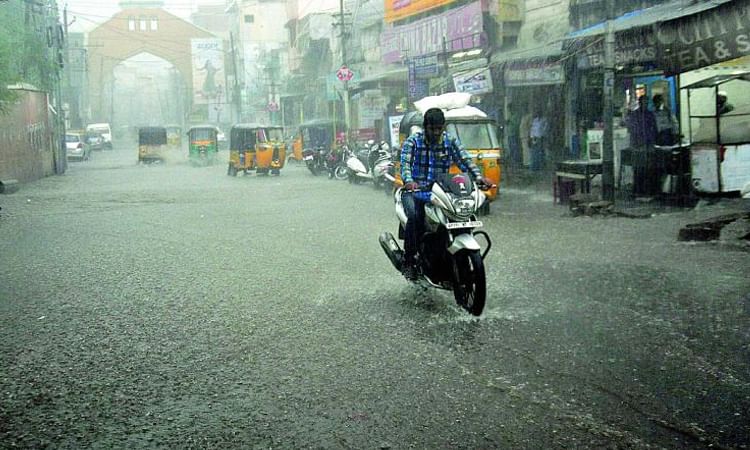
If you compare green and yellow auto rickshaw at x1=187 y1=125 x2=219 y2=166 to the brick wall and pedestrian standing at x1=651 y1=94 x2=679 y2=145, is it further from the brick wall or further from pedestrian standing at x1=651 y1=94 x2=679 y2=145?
pedestrian standing at x1=651 y1=94 x2=679 y2=145

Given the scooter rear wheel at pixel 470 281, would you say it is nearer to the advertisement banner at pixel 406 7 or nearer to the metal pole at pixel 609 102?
the metal pole at pixel 609 102

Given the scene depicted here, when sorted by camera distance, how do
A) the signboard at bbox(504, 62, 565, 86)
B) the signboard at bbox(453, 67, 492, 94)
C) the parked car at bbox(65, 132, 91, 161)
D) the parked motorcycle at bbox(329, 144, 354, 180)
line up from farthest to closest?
the parked car at bbox(65, 132, 91, 161) → the parked motorcycle at bbox(329, 144, 354, 180) → the signboard at bbox(453, 67, 492, 94) → the signboard at bbox(504, 62, 565, 86)

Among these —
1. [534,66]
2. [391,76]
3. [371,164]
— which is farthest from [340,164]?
[534,66]

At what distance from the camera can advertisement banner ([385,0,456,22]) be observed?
95.7 ft

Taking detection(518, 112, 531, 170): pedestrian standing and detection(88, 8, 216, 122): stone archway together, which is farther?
detection(88, 8, 216, 122): stone archway

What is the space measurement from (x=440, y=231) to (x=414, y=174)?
0.72 m

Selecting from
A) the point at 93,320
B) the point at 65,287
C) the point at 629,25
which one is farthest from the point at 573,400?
the point at 629,25

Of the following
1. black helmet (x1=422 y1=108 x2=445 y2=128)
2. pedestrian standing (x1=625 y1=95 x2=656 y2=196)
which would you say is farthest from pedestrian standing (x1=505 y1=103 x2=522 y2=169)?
black helmet (x1=422 y1=108 x2=445 y2=128)

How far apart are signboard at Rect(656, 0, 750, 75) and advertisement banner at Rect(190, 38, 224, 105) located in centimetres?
7485

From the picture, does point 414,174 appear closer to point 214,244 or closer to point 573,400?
point 573,400

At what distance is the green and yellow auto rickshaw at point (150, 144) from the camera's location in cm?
4628

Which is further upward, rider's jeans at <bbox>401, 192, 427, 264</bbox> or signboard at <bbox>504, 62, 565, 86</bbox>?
signboard at <bbox>504, 62, 565, 86</bbox>

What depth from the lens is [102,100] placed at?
94000mm

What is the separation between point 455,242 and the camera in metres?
6.30
